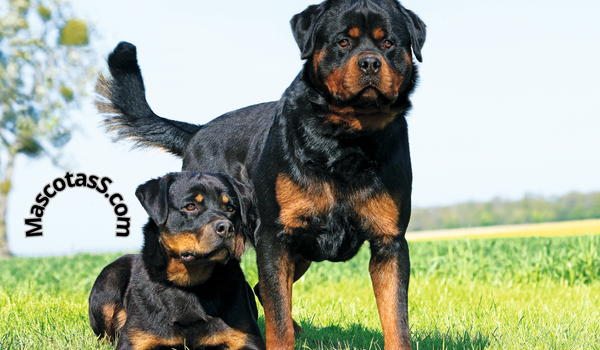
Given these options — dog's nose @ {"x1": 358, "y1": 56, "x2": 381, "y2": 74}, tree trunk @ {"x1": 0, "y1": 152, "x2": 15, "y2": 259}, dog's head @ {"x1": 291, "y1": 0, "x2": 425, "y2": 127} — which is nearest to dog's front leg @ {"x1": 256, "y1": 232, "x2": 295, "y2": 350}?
dog's head @ {"x1": 291, "y1": 0, "x2": 425, "y2": 127}

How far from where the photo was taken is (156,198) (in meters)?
3.75

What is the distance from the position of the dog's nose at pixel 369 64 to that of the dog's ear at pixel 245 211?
4.11 feet

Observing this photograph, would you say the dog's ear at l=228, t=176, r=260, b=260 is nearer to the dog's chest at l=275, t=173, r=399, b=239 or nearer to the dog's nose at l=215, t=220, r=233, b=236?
the dog's nose at l=215, t=220, r=233, b=236

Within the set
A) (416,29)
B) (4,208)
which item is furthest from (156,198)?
(4,208)

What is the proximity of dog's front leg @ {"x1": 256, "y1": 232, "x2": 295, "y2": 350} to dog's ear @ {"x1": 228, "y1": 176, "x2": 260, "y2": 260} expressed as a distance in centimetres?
45

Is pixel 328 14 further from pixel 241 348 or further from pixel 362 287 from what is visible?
pixel 362 287

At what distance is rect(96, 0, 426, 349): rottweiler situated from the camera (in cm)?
331

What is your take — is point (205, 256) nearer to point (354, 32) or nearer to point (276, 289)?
point (276, 289)

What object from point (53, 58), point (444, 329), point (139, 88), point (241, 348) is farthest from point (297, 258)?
point (53, 58)

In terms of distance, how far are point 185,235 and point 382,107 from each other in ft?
4.82

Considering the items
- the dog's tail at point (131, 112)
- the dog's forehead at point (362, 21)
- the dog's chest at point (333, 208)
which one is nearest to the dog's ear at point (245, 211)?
the dog's chest at point (333, 208)

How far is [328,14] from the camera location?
3430 mm

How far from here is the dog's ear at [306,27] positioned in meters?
3.43

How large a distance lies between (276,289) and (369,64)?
139 cm
